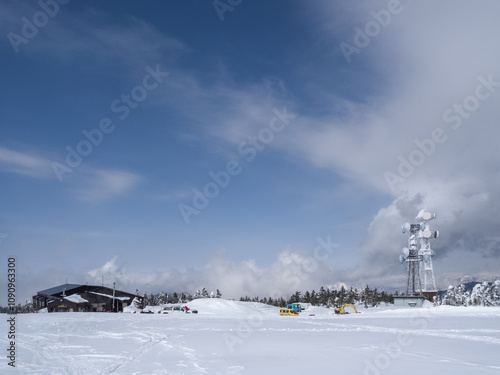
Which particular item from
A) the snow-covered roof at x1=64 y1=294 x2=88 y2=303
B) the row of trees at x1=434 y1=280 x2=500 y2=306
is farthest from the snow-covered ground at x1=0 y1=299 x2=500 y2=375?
the row of trees at x1=434 y1=280 x2=500 y2=306

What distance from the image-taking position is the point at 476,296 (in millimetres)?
93062

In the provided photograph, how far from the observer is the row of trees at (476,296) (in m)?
89.4

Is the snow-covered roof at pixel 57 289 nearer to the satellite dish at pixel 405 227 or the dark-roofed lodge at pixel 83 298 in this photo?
the dark-roofed lodge at pixel 83 298

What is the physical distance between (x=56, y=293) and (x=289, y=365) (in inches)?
3361

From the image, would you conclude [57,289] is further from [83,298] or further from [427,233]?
[427,233]

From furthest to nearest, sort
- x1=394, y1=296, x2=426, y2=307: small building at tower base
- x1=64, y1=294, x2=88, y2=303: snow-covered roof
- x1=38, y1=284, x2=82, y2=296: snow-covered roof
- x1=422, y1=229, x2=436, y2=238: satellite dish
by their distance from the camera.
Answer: x1=38, y1=284, x2=82, y2=296: snow-covered roof → x1=64, y1=294, x2=88, y2=303: snow-covered roof → x1=422, y1=229, x2=436, y2=238: satellite dish → x1=394, y1=296, x2=426, y2=307: small building at tower base

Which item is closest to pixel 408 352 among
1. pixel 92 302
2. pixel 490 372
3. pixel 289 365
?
pixel 490 372

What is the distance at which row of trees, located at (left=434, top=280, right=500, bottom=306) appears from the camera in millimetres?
89438

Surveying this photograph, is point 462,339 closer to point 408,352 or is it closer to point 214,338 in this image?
point 408,352

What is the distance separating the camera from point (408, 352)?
18.9 meters

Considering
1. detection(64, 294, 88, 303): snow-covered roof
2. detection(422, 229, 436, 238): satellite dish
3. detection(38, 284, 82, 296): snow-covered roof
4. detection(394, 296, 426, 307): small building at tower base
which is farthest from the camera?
detection(38, 284, 82, 296): snow-covered roof

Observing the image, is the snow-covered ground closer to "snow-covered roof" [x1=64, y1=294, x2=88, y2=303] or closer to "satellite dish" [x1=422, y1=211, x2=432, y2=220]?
"satellite dish" [x1=422, y1=211, x2=432, y2=220]

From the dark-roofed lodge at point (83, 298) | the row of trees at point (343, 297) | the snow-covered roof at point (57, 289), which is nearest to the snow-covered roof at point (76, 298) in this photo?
the dark-roofed lodge at point (83, 298)

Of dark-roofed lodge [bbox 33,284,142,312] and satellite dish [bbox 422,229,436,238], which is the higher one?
satellite dish [bbox 422,229,436,238]
